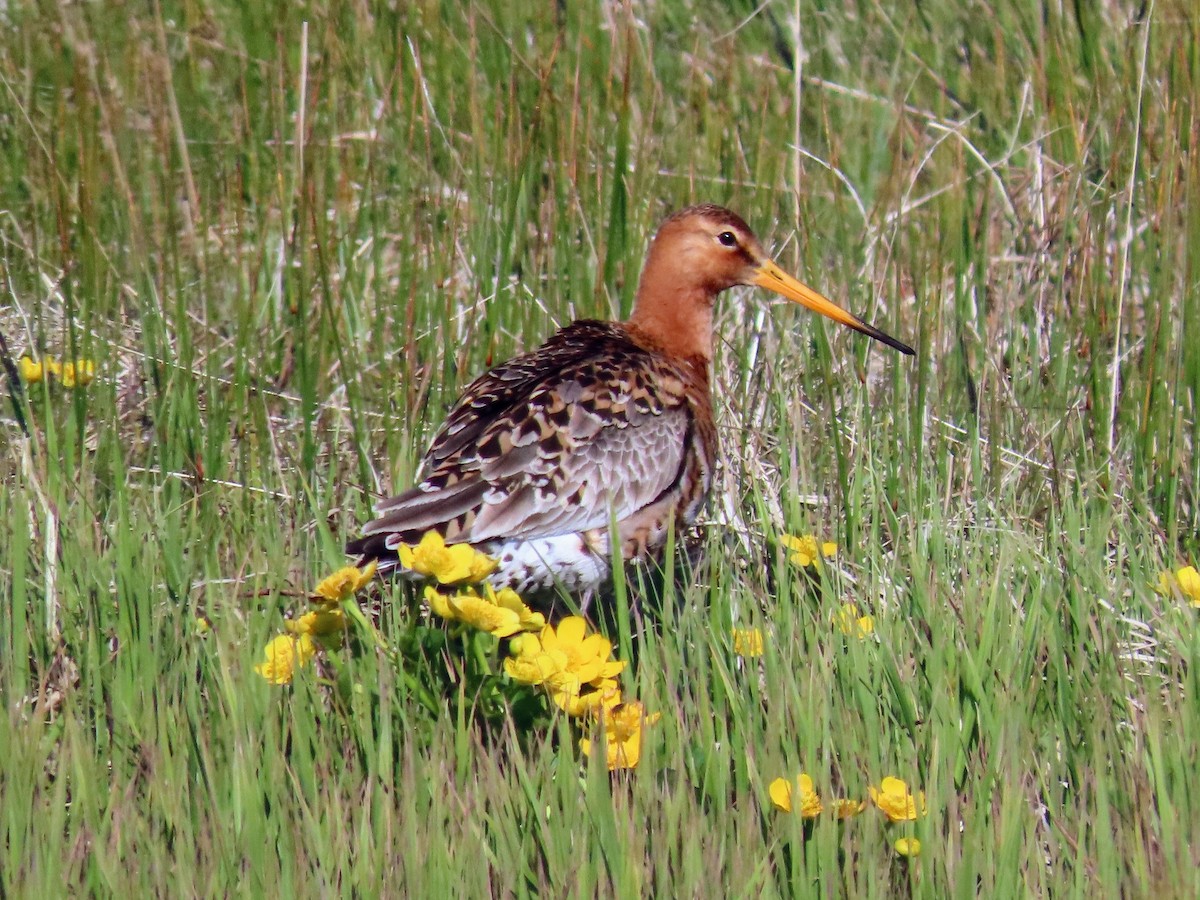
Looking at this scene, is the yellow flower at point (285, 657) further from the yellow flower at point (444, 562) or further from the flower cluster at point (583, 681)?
the flower cluster at point (583, 681)

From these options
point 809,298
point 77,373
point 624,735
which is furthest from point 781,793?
point 77,373

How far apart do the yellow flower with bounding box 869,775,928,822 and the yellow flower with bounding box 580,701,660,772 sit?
0.40m

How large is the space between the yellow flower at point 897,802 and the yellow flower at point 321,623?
38.4 inches

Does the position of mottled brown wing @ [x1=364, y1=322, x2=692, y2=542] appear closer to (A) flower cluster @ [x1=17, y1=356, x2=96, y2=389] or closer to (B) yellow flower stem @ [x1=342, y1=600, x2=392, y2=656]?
(B) yellow flower stem @ [x1=342, y1=600, x2=392, y2=656]

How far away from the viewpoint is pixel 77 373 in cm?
381

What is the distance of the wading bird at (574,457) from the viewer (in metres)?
3.53

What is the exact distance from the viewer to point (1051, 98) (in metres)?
→ 5.11

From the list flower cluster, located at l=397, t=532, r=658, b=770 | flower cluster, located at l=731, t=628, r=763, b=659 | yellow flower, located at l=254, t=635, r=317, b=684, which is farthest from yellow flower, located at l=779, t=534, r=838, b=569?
yellow flower, located at l=254, t=635, r=317, b=684

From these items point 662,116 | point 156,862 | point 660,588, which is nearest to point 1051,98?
point 662,116

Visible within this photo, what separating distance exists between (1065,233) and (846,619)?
181cm

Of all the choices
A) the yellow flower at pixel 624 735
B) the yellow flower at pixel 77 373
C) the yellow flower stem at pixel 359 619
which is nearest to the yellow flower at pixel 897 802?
the yellow flower at pixel 624 735

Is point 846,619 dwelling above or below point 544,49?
below

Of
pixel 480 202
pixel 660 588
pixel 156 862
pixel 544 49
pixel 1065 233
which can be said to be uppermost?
pixel 544 49

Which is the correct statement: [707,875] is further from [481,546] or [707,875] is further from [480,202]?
[480,202]
